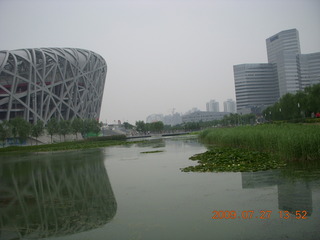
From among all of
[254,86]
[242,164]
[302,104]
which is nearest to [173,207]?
[242,164]

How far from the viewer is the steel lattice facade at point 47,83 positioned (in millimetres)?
66875

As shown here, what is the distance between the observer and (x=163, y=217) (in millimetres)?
7723

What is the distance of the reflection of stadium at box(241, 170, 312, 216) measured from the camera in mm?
7645

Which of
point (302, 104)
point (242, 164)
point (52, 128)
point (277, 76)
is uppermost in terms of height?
point (277, 76)

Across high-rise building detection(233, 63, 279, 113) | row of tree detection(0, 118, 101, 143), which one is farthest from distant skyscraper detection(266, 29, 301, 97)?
row of tree detection(0, 118, 101, 143)

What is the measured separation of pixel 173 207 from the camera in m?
8.60

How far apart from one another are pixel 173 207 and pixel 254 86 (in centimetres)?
16175

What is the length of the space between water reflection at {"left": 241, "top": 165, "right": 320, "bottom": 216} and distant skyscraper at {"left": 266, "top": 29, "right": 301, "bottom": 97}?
147175 mm

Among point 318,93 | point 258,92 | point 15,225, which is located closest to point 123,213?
point 15,225

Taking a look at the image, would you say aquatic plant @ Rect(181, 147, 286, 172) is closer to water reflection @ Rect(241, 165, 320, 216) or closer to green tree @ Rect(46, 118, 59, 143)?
water reflection @ Rect(241, 165, 320, 216)

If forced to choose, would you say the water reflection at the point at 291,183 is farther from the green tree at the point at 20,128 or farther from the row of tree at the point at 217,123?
the row of tree at the point at 217,123

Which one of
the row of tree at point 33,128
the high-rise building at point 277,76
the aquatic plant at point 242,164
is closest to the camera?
the aquatic plant at point 242,164
